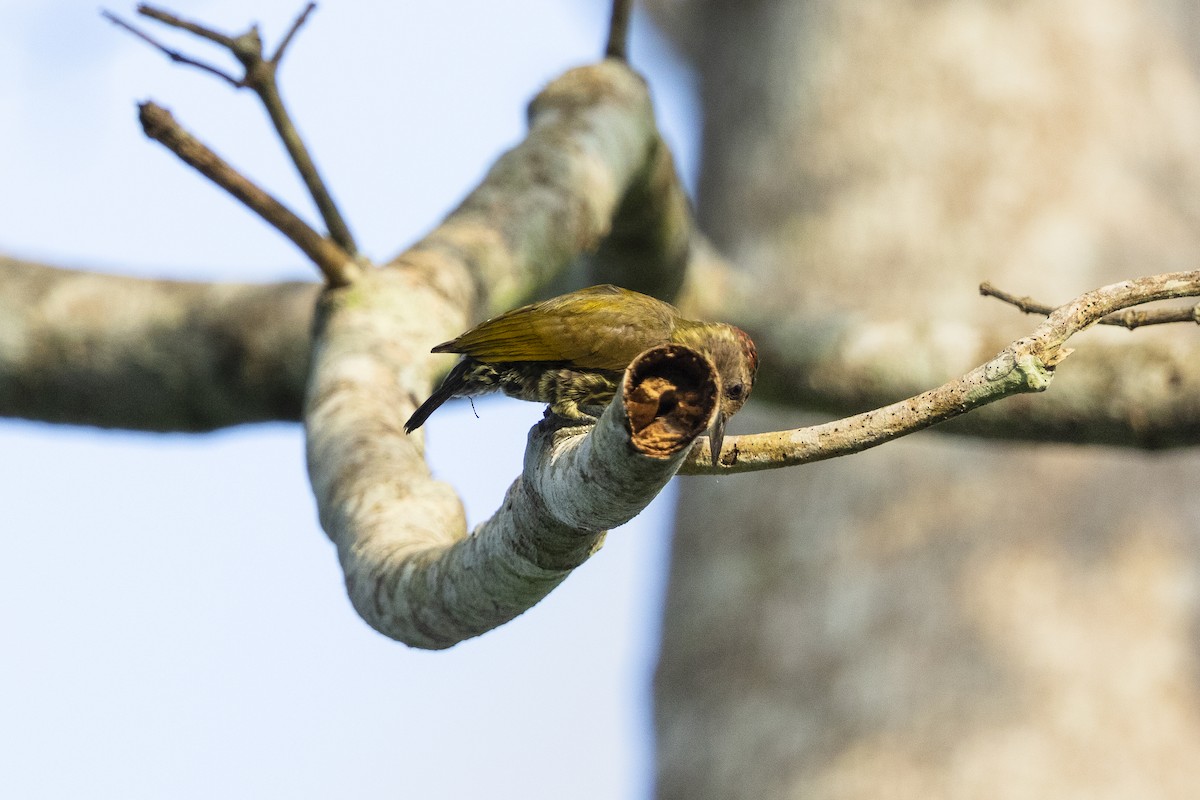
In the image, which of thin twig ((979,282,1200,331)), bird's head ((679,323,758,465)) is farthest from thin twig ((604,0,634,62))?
thin twig ((979,282,1200,331))

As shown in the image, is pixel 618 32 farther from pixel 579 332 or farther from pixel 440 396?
pixel 579 332

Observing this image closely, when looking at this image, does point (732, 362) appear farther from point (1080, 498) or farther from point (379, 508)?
point (1080, 498)

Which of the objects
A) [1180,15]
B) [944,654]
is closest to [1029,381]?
[944,654]

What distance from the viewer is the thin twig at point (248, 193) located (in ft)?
10.0

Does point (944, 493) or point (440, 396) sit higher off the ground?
point (944, 493)

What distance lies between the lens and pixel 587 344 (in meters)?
2.76

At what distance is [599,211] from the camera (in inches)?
167

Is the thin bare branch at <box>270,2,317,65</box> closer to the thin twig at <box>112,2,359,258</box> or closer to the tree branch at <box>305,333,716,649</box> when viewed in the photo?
the thin twig at <box>112,2,359,258</box>

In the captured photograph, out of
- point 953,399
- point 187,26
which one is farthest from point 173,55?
point 953,399

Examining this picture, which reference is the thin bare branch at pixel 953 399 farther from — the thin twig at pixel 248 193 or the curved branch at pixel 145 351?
the curved branch at pixel 145 351

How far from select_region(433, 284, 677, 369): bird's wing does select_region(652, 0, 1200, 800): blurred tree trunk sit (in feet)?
6.12

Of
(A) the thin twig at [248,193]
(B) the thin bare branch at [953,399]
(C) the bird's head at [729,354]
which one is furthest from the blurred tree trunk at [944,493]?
(B) the thin bare branch at [953,399]

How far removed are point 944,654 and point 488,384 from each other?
8.15ft

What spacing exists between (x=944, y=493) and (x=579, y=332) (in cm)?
285
